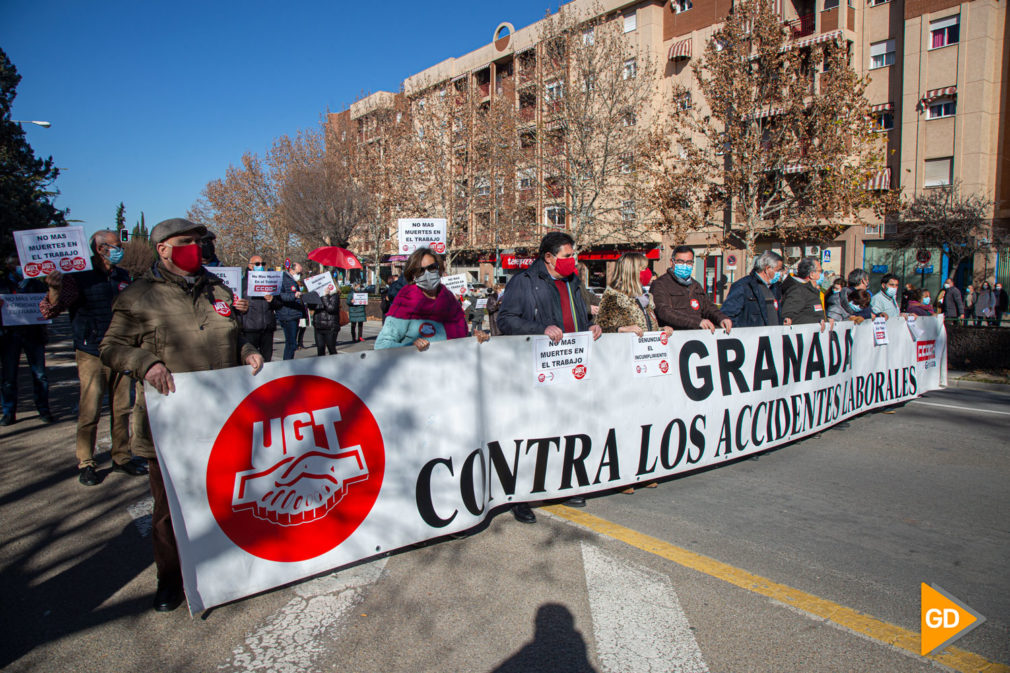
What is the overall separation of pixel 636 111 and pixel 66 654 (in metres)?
26.0

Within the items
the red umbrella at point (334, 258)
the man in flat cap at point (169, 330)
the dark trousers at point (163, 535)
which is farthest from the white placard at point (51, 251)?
the red umbrella at point (334, 258)

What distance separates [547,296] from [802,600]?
8.04ft

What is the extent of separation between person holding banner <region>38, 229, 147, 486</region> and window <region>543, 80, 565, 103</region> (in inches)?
846

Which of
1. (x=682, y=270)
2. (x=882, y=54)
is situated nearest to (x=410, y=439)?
(x=682, y=270)

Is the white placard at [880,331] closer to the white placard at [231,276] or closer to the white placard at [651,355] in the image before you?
the white placard at [651,355]

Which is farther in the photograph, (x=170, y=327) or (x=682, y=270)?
(x=682, y=270)

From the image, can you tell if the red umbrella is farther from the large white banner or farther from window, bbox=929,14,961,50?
window, bbox=929,14,961,50

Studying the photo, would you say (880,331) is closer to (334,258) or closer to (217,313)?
(217,313)

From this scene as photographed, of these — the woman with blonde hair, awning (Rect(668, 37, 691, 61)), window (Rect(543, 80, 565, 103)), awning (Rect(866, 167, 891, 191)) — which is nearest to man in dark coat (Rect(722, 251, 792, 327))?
the woman with blonde hair

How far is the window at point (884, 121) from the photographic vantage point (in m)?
27.6

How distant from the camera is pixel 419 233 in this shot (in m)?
11.8

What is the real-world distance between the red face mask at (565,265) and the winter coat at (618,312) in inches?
18.6

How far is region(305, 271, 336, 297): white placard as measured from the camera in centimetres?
1078

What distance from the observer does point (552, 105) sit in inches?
992
